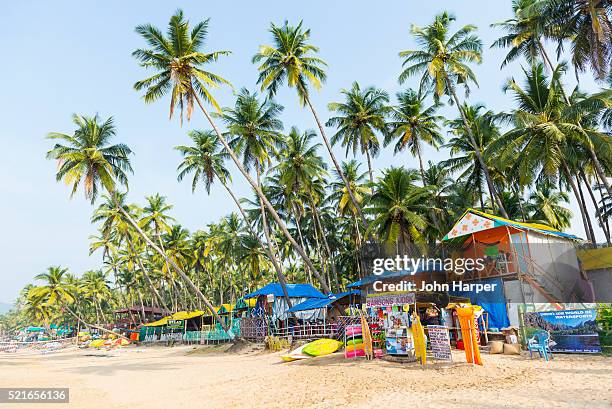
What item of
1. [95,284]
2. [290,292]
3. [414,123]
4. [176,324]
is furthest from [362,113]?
[95,284]

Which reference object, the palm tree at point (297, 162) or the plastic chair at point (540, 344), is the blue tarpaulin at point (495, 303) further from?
the palm tree at point (297, 162)

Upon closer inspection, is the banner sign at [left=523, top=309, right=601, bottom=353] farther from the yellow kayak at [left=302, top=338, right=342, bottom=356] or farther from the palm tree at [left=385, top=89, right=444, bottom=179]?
the palm tree at [left=385, top=89, right=444, bottom=179]

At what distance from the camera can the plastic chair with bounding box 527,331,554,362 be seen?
40.3ft

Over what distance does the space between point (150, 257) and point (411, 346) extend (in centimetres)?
5423

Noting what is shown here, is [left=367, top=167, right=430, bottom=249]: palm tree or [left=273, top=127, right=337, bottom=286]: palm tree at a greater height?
[left=273, top=127, right=337, bottom=286]: palm tree

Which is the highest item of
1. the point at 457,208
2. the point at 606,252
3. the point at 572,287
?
the point at 457,208

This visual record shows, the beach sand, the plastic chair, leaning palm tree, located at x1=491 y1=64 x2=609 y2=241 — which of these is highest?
leaning palm tree, located at x1=491 y1=64 x2=609 y2=241

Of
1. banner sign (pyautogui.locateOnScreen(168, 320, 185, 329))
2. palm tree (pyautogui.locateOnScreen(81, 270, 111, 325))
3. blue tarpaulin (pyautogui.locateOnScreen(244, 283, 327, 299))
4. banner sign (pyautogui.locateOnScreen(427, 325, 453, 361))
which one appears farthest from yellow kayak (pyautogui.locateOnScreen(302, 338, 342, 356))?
palm tree (pyautogui.locateOnScreen(81, 270, 111, 325))

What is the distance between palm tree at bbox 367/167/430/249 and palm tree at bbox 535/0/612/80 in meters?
10.1

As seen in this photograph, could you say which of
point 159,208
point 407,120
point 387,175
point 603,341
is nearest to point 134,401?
point 603,341

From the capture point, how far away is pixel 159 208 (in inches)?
1662

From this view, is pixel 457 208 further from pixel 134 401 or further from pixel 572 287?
pixel 134 401

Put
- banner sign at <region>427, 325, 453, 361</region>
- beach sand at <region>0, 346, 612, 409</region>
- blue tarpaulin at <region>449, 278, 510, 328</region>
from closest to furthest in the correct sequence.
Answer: beach sand at <region>0, 346, 612, 409</region>
banner sign at <region>427, 325, 453, 361</region>
blue tarpaulin at <region>449, 278, 510, 328</region>

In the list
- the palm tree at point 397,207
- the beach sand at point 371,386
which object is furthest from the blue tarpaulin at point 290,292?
the beach sand at point 371,386
